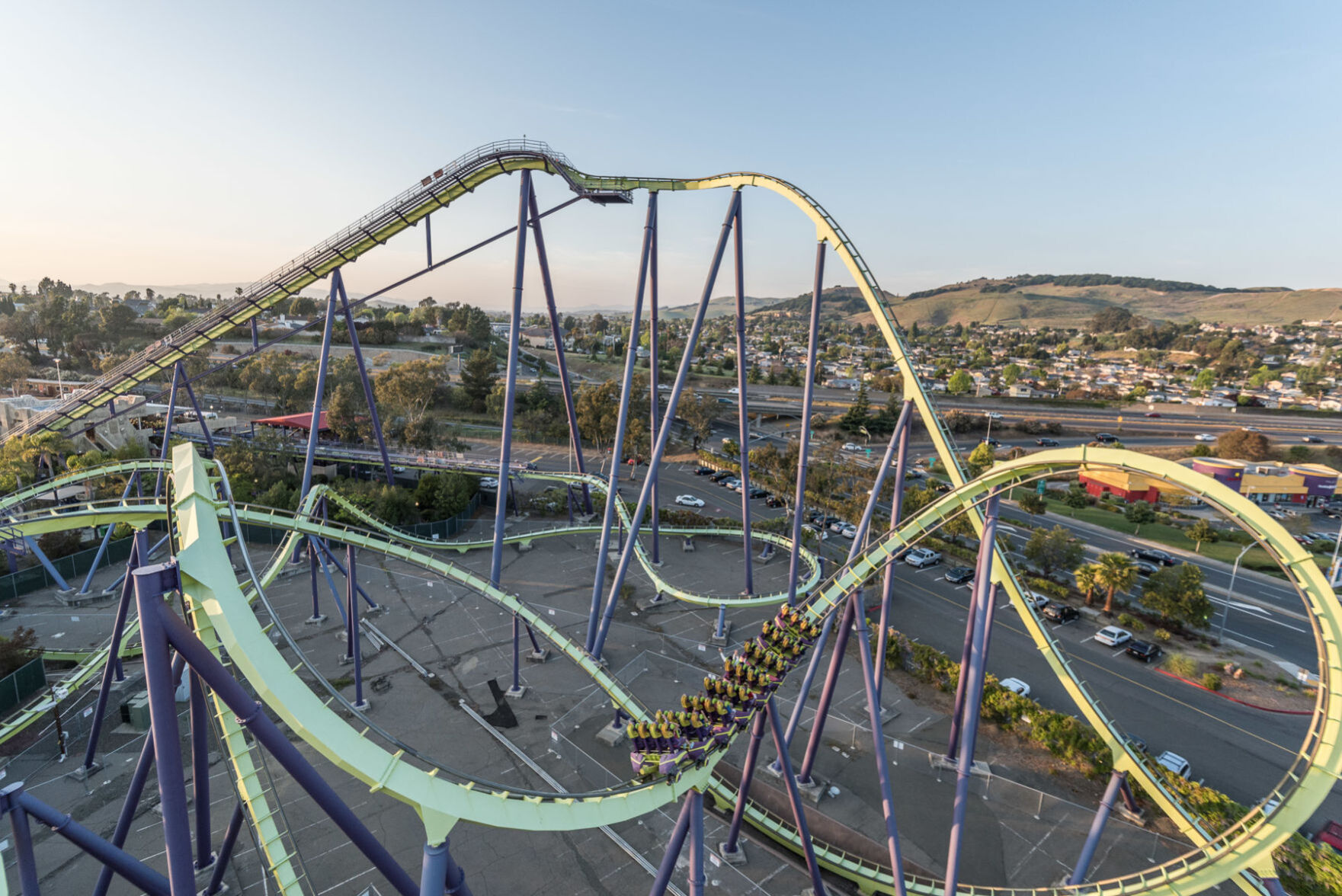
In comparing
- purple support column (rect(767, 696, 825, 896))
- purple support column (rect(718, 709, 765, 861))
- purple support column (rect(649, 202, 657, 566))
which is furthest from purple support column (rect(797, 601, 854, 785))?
purple support column (rect(649, 202, 657, 566))

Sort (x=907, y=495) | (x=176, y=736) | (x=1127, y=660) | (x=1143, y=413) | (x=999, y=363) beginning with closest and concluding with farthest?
(x=176, y=736) → (x=1127, y=660) → (x=907, y=495) → (x=1143, y=413) → (x=999, y=363)

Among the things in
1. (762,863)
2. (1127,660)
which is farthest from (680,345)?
(762,863)

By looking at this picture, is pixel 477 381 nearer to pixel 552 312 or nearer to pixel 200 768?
pixel 552 312

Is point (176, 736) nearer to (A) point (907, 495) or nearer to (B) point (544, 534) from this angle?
(B) point (544, 534)

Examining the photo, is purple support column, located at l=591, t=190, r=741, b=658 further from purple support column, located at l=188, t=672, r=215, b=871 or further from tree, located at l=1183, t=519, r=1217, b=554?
tree, located at l=1183, t=519, r=1217, b=554

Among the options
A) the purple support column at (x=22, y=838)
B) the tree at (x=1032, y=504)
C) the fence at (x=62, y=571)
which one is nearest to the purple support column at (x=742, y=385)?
the purple support column at (x=22, y=838)

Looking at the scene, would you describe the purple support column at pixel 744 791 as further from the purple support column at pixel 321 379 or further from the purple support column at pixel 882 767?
the purple support column at pixel 321 379
